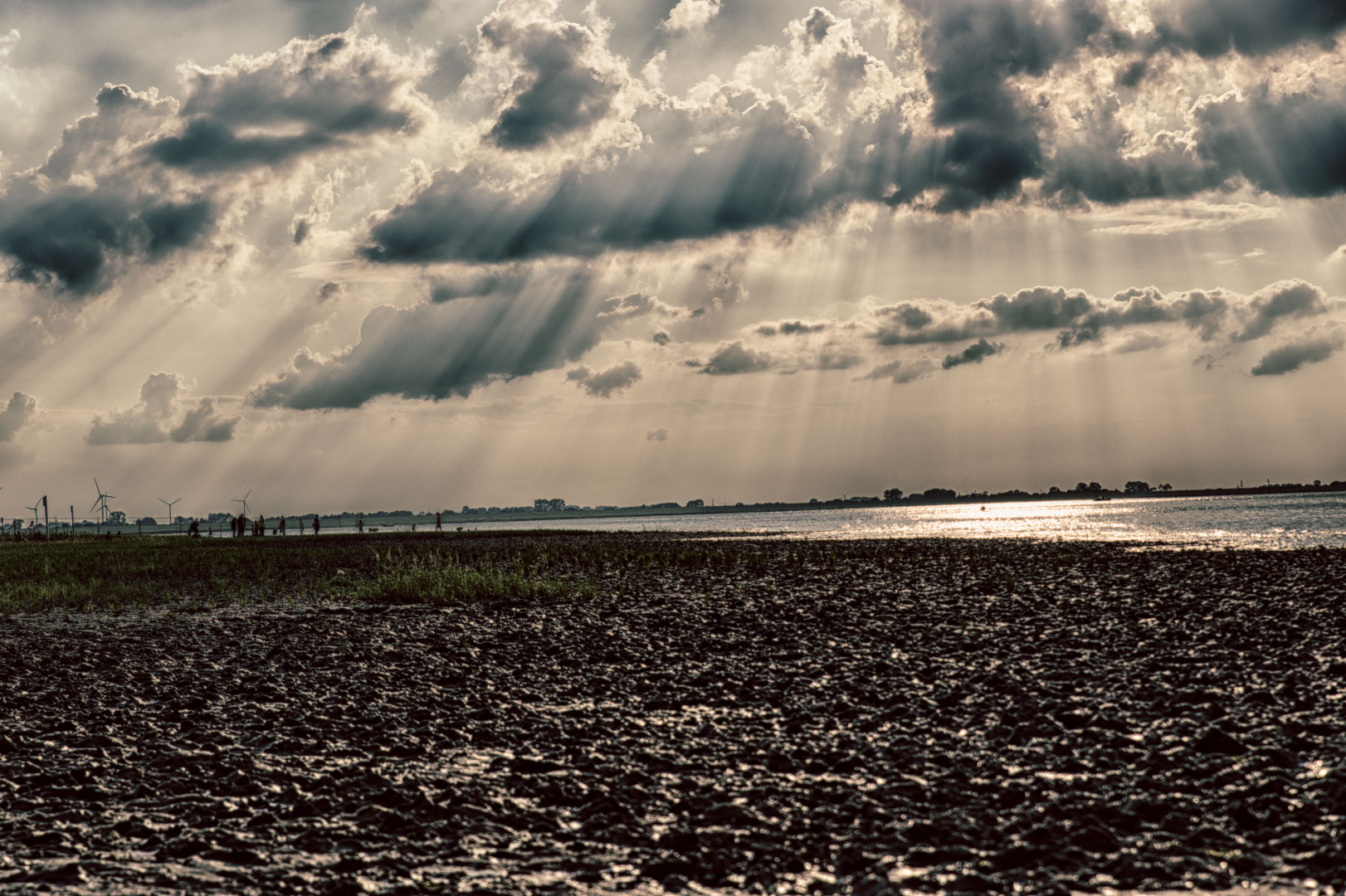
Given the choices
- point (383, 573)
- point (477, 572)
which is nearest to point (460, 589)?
point (477, 572)

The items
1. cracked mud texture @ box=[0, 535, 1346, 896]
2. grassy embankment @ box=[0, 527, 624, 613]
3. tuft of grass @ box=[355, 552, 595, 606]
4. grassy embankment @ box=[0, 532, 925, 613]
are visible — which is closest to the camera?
cracked mud texture @ box=[0, 535, 1346, 896]

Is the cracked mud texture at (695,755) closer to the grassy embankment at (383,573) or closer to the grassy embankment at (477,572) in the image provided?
the grassy embankment at (383,573)

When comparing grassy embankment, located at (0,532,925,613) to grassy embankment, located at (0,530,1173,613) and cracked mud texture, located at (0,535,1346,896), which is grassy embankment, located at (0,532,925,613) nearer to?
grassy embankment, located at (0,530,1173,613)

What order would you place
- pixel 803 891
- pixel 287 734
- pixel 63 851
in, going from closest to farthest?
pixel 803 891 → pixel 63 851 → pixel 287 734

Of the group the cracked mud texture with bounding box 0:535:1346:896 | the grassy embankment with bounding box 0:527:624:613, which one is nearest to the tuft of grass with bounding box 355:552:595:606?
the grassy embankment with bounding box 0:527:624:613

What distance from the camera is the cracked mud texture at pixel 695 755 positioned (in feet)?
27.0

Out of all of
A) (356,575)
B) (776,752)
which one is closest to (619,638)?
(776,752)

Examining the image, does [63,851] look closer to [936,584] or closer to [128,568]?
[936,584]

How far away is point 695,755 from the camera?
11.6 metres

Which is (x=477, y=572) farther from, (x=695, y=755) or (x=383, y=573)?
(x=695, y=755)

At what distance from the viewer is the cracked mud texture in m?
8.23

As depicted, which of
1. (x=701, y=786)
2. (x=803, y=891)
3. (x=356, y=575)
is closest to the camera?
(x=803, y=891)

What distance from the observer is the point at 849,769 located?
1073 centimetres

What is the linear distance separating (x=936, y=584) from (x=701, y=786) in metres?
23.1
